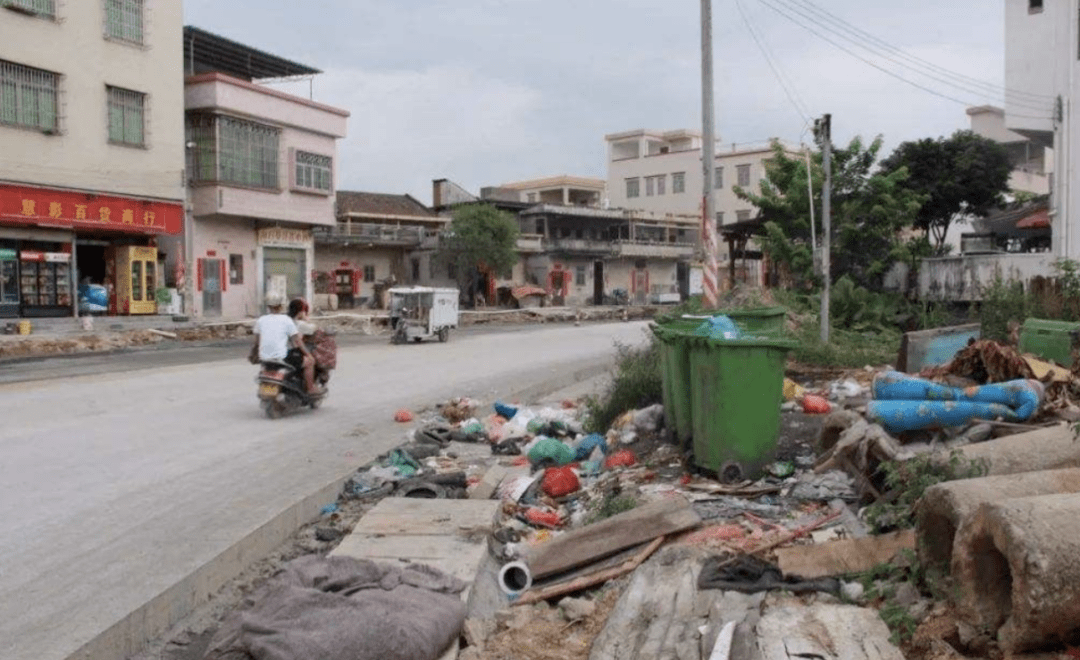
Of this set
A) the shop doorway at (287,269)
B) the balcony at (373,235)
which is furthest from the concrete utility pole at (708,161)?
the balcony at (373,235)

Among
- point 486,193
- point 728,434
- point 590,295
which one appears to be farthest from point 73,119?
point 590,295

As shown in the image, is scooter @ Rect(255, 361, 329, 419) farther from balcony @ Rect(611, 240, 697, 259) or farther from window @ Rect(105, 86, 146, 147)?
balcony @ Rect(611, 240, 697, 259)

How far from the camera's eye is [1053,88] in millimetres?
24828

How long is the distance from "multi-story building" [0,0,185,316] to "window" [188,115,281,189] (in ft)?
4.94

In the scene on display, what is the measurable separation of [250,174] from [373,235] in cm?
1381

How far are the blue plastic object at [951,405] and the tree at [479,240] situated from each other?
46044 mm

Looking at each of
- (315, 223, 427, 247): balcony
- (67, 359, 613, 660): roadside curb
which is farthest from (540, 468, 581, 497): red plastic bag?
(315, 223, 427, 247): balcony

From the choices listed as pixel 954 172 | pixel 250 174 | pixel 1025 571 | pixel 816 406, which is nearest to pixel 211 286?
pixel 250 174

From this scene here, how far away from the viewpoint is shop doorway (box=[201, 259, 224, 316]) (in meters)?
36.2

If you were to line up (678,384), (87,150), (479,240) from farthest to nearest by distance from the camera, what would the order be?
(479,240), (87,150), (678,384)

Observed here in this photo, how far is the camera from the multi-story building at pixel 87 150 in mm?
28562

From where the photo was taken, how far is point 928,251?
25.0 m

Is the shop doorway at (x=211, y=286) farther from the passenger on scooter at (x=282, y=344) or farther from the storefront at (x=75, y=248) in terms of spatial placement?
the passenger on scooter at (x=282, y=344)

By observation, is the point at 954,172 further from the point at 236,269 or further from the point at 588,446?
the point at 588,446
